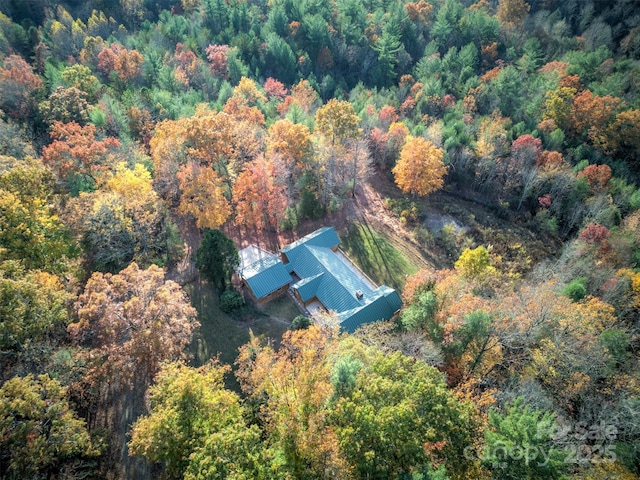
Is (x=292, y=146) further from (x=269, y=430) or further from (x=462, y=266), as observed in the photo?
(x=269, y=430)

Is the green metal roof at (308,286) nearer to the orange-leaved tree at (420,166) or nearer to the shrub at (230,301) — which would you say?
the shrub at (230,301)

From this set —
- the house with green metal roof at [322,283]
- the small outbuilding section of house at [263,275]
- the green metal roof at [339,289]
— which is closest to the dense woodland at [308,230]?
the green metal roof at [339,289]

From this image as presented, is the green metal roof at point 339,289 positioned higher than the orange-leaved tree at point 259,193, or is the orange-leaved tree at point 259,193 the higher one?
the orange-leaved tree at point 259,193

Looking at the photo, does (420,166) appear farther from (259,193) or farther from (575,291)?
(575,291)

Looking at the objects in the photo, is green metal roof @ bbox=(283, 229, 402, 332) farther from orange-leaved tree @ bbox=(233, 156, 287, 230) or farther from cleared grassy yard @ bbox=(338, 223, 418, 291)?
orange-leaved tree @ bbox=(233, 156, 287, 230)

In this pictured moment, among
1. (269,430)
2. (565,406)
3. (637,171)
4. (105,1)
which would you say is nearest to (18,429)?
(269,430)

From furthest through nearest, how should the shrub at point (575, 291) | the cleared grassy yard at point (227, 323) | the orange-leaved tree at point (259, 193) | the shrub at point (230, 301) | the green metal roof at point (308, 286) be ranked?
the orange-leaved tree at point (259, 193), the green metal roof at point (308, 286), the shrub at point (230, 301), the shrub at point (575, 291), the cleared grassy yard at point (227, 323)

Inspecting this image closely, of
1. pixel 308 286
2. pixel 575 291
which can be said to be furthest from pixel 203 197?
pixel 575 291

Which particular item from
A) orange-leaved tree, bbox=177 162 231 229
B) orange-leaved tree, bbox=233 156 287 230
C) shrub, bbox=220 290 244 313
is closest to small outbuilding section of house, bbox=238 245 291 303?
shrub, bbox=220 290 244 313
